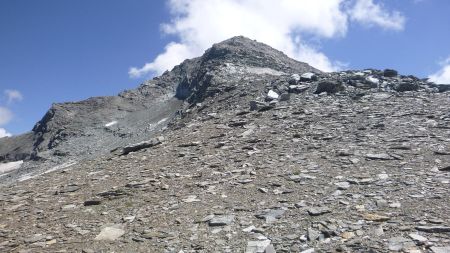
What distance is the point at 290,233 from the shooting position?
7.45 metres

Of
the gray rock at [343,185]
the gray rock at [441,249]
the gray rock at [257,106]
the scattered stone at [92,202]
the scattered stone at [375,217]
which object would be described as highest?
the gray rock at [257,106]

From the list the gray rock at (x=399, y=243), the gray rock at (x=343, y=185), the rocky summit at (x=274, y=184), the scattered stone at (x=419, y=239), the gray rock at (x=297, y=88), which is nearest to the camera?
the gray rock at (x=399, y=243)

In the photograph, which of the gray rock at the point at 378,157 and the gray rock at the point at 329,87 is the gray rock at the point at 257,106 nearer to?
the gray rock at the point at 329,87

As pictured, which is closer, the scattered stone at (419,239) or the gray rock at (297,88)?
the scattered stone at (419,239)

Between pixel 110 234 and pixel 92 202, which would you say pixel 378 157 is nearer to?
pixel 110 234

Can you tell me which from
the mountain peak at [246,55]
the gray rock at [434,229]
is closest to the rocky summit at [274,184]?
the gray rock at [434,229]

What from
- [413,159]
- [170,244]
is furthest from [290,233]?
[413,159]

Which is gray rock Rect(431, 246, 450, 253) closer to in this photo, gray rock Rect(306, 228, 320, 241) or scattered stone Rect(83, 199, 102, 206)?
gray rock Rect(306, 228, 320, 241)

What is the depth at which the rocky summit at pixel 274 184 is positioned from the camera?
24.4ft

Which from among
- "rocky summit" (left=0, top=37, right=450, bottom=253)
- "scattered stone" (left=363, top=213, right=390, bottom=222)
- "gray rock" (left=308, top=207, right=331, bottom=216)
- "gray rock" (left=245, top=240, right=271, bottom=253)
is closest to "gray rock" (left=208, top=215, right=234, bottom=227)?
"rocky summit" (left=0, top=37, right=450, bottom=253)

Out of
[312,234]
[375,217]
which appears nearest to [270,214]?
[312,234]

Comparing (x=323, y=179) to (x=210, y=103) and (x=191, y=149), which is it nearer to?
(x=191, y=149)

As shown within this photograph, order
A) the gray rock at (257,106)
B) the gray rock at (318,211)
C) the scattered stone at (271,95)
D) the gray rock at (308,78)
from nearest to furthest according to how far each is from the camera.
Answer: the gray rock at (318,211), the gray rock at (257,106), the scattered stone at (271,95), the gray rock at (308,78)

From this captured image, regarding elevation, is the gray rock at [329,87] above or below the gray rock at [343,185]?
above
